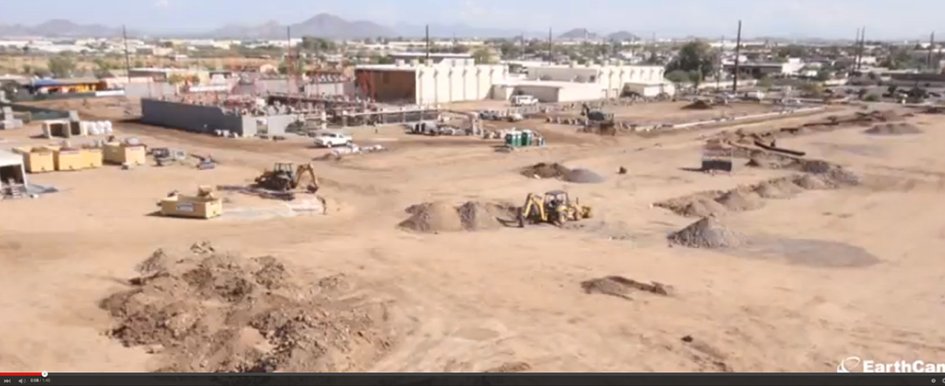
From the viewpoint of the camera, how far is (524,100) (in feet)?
218

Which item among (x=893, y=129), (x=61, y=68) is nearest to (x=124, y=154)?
(x=893, y=129)

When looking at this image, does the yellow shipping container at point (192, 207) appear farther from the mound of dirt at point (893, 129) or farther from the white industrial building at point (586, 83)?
the white industrial building at point (586, 83)

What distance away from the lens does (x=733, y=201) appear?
28.2m

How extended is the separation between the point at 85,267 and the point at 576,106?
51.7m

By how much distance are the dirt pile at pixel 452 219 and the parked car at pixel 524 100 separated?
1584 inches

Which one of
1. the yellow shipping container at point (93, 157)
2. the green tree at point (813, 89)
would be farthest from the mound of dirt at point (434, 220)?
the green tree at point (813, 89)

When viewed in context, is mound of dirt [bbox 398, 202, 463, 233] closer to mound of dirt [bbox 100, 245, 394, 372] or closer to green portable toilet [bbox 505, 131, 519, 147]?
mound of dirt [bbox 100, 245, 394, 372]

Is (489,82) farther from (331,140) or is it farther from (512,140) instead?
(331,140)

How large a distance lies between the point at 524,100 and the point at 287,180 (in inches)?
1546

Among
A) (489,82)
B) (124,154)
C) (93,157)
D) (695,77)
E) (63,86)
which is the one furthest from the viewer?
(695,77)

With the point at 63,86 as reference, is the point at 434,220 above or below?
below
